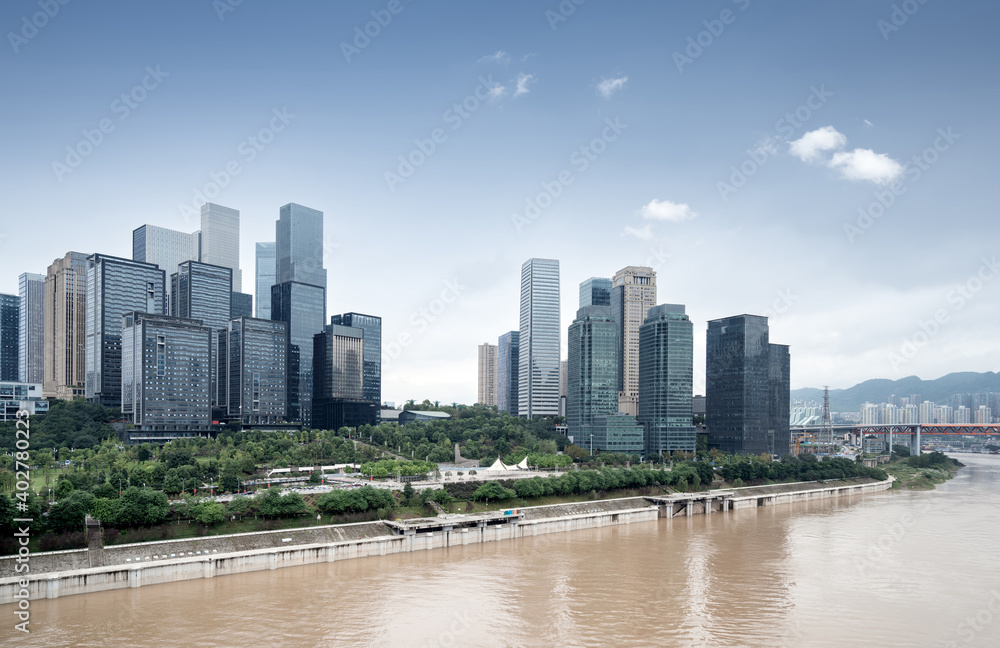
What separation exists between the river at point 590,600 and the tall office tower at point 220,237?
12521 cm

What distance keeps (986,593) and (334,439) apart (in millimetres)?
74539

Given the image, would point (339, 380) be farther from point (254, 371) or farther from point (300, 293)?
point (300, 293)

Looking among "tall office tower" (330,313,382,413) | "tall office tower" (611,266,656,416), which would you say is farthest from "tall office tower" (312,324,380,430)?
"tall office tower" (611,266,656,416)

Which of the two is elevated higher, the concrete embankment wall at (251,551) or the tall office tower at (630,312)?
the tall office tower at (630,312)

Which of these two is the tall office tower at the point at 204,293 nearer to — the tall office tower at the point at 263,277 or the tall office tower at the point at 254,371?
the tall office tower at the point at 254,371

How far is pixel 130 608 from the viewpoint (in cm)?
3706

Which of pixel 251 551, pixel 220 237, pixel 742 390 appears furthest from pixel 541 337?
pixel 251 551

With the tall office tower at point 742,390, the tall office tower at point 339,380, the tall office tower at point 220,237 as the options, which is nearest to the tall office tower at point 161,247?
the tall office tower at point 220,237

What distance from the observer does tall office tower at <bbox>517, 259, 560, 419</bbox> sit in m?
159

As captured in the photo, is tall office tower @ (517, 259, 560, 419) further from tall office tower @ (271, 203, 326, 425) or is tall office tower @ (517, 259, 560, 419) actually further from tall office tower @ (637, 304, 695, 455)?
tall office tower @ (271, 203, 326, 425)

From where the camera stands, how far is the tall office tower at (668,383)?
117125 mm

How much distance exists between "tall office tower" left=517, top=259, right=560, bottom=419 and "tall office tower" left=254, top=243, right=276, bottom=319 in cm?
6717

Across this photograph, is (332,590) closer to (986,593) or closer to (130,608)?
(130,608)

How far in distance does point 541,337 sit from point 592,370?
122ft
